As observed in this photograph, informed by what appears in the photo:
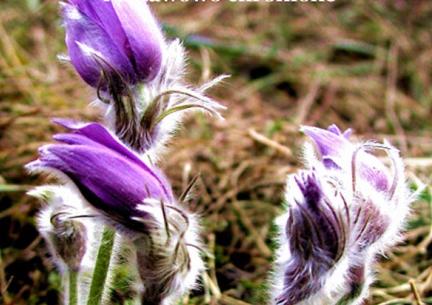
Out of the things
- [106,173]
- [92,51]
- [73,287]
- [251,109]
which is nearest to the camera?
[106,173]

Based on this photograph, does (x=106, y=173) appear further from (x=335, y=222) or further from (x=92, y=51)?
(x=335, y=222)

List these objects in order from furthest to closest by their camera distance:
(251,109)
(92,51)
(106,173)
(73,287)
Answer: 1. (251,109)
2. (73,287)
3. (92,51)
4. (106,173)

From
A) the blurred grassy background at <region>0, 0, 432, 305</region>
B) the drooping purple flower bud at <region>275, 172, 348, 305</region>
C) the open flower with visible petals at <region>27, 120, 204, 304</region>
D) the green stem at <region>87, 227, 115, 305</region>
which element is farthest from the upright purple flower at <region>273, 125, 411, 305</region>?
the blurred grassy background at <region>0, 0, 432, 305</region>

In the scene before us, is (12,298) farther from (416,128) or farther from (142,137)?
(416,128)

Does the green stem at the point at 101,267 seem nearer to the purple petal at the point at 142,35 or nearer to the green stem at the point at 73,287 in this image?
the green stem at the point at 73,287

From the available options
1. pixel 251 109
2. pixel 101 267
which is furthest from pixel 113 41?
pixel 251 109

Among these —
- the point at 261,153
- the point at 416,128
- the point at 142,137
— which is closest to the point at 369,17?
the point at 416,128
